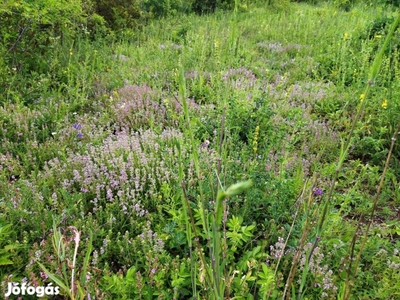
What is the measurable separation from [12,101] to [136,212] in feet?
8.40

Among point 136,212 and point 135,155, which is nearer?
point 136,212

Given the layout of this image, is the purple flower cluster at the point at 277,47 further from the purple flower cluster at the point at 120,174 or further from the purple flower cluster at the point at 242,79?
the purple flower cluster at the point at 120,174

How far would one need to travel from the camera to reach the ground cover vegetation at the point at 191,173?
1.60 m

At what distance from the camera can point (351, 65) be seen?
4.89 metres

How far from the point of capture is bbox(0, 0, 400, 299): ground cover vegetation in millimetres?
1602

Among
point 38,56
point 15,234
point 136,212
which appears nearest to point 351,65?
point 136,212

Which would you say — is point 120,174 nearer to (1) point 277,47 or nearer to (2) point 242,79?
(2) point 242,79

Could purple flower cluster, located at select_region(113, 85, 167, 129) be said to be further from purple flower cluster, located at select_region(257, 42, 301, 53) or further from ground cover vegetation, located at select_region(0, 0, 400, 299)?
purple flower cluster, located at select_region(257, 42, 301, 53)

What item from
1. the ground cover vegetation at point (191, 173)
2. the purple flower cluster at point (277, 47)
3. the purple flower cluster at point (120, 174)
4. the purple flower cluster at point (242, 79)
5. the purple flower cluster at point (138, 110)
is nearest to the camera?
the ground cover vegetation at point (191, 173)

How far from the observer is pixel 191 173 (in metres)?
2.53

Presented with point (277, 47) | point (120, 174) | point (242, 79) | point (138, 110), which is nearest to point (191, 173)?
point (120, 174)

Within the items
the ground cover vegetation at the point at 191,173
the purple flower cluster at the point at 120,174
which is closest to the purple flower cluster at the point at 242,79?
the ground cover vegetation at the point at 191,173

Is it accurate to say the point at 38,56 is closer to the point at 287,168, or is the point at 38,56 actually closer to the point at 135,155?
the point at 135,155

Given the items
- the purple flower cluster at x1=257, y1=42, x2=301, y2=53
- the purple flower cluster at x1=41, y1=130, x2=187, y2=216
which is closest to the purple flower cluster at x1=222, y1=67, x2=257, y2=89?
the purple flower cluster at x1=257, y1=42, x2=301, y2=53
